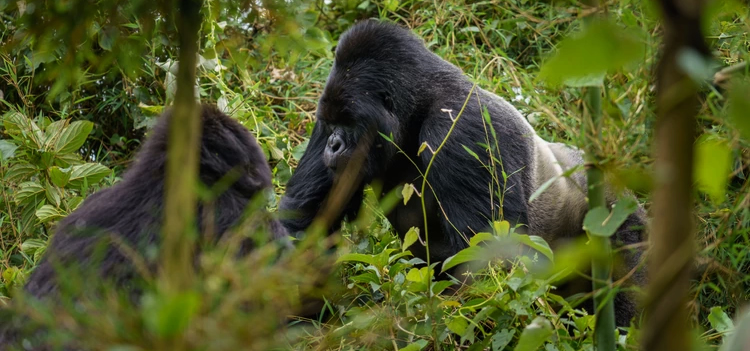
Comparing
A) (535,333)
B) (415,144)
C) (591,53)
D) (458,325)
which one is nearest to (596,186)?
(535,333)

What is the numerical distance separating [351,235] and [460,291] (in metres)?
1.10

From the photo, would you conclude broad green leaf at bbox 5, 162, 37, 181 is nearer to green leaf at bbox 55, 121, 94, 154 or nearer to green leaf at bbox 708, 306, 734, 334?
green leaf at bbox 55, 121, 94, 154

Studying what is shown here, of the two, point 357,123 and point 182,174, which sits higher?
point 182,174

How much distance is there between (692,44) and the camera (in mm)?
752

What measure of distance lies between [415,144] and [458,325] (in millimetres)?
1432

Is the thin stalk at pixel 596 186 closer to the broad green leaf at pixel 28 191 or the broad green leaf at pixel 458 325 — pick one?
the broad green leaf at pixel 458 325

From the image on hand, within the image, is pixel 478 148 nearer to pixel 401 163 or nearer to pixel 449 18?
pixel 401 163

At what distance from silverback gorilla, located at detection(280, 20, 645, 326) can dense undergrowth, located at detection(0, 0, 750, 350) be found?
0.20 m

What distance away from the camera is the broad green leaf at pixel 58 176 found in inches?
135

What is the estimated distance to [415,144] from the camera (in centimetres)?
368

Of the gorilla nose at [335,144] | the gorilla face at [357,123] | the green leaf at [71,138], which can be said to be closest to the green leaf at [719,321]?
the gorilla face at [357,123]

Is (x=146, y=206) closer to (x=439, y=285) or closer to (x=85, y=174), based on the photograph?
(x=439, y=285)

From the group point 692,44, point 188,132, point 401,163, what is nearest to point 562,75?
point 692,44

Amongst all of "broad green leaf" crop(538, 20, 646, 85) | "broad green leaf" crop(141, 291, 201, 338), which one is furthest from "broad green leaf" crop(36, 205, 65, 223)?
"broad green leaf" crop(538, 20, 646, 85)
